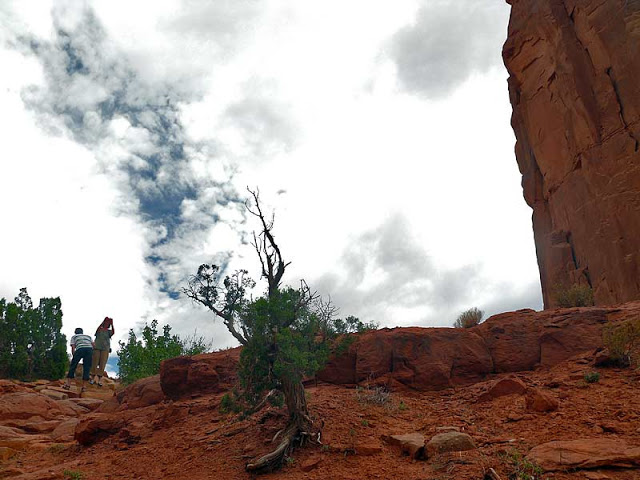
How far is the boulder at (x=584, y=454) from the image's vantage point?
22.3 feet

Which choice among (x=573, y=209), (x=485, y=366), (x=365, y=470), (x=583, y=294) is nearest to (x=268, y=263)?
(x=365, y=470)

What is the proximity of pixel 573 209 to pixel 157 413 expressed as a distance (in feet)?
80.7

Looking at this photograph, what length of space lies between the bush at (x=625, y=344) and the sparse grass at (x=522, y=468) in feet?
16.3

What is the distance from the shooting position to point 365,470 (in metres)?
8.25

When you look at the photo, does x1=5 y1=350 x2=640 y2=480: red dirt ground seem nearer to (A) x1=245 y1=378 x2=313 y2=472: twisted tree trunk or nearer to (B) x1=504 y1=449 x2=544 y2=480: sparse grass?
(B) x1=504 y1=449 x2=544 y2=480: sparse grass

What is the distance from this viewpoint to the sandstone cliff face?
74.2ft

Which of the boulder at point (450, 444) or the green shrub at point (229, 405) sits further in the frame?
the green shrub at point (229, 405)

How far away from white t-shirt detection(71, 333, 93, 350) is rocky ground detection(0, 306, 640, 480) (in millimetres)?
8436

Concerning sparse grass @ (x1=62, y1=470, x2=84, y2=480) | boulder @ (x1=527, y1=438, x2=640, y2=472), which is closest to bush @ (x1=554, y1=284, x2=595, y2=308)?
boulder @ (x1=527, y1=438, x2=640, y2=472)

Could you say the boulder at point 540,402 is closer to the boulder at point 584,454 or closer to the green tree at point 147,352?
the boulder at point 584,454

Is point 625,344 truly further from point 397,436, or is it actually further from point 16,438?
point 16,438

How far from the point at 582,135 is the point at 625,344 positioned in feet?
60.9

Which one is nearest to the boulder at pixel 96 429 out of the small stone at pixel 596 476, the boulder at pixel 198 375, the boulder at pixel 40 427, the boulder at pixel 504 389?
the boulder at pixel 198 375

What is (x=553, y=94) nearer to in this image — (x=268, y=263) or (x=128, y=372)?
(x=268, y=263)
